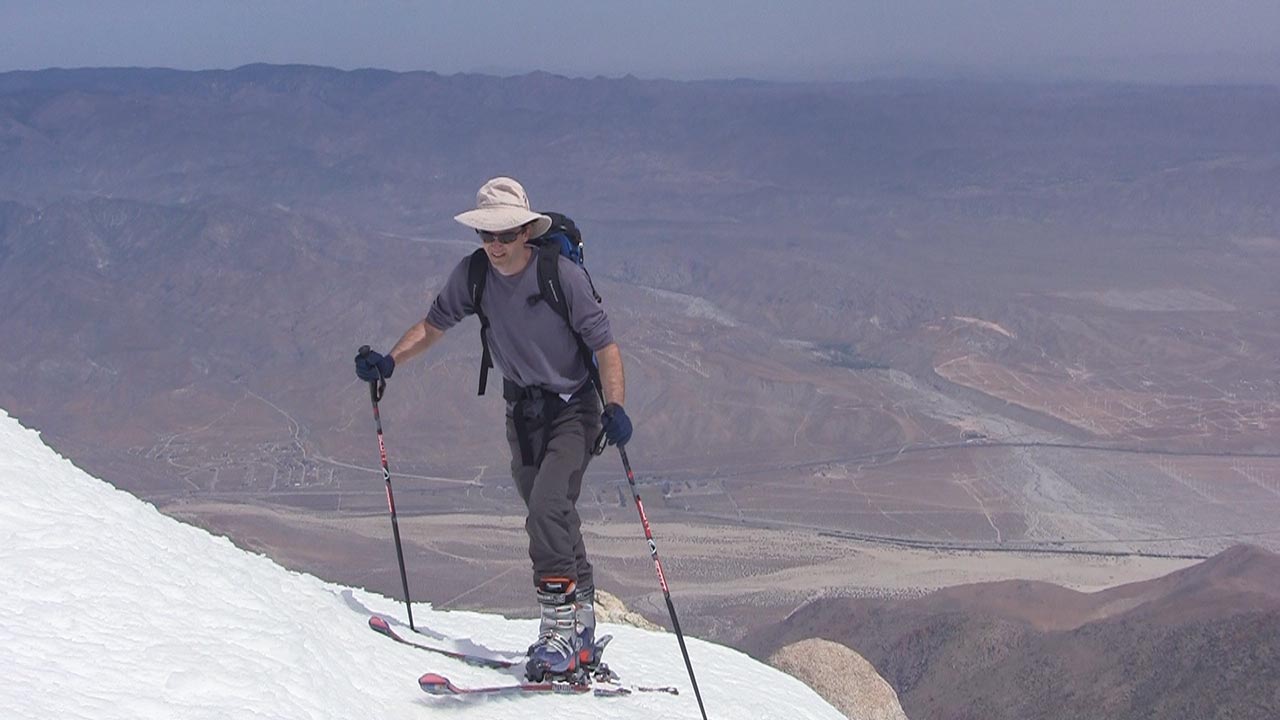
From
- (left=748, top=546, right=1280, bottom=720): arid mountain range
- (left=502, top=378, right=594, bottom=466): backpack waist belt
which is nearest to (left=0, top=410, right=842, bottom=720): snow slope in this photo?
(left=502, top=378, right=594, bottom=466): backpack waist belt

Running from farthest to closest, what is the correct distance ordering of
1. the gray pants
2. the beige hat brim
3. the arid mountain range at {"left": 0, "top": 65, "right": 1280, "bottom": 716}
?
the arid mountain range at {"left": 0, "top": 65, "right": 1280, "bottom": 716}, the gray pants, the beige hat brim

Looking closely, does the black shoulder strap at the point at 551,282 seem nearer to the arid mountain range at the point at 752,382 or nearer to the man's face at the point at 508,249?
the man's face at the point at 508,249

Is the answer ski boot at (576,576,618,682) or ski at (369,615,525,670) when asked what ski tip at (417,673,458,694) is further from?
ski boot at (576,576,618,682)

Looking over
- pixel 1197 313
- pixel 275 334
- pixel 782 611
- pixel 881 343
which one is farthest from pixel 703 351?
pixel 782 611

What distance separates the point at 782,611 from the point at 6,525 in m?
43.0

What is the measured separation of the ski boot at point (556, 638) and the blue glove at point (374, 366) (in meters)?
1.28

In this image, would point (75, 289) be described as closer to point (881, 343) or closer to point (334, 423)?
point (334, 423)

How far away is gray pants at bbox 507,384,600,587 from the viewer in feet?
21.4

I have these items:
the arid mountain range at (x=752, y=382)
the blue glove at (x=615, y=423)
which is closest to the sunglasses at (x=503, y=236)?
the blue glove at (x=615, y=423)

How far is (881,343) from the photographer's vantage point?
347 feet

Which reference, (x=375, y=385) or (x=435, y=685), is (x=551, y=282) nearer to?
(x=375, y=385)

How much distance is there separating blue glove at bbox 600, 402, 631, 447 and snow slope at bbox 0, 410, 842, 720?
1.32m

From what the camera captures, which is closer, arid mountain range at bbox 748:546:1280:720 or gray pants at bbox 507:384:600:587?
gray pants at bbox 507:384:600:587

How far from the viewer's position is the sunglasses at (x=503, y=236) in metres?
6.30
